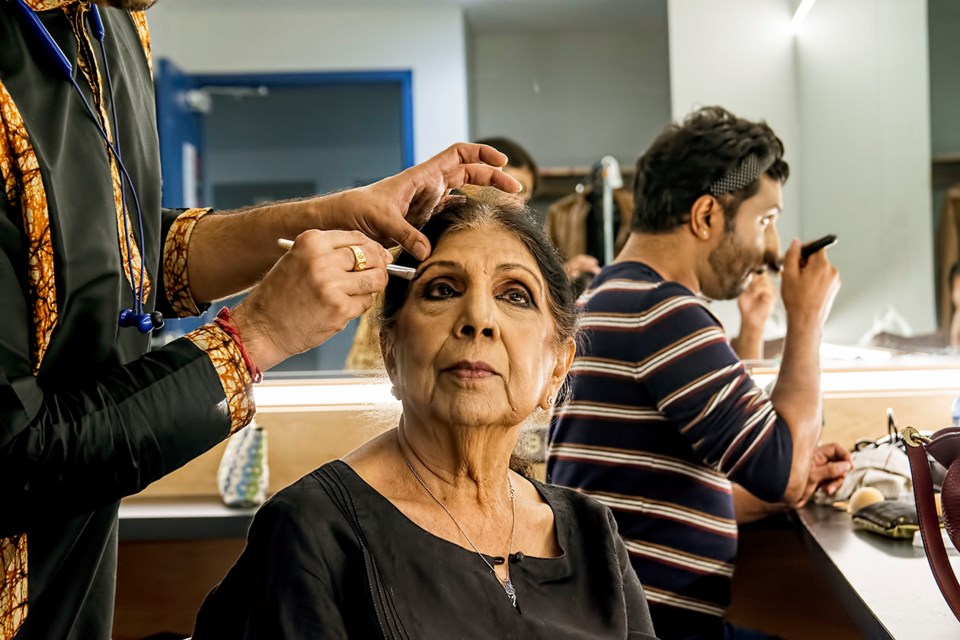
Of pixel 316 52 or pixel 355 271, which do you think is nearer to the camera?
pixel 355 271

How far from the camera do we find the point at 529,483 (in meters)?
1.60

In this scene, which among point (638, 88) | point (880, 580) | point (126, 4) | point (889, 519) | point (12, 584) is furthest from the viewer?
point (638, 88)

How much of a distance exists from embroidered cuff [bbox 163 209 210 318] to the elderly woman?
304 mm

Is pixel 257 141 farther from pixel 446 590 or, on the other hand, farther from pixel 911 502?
pixel 446 590

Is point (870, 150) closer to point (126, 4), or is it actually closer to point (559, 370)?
point (559, 370)

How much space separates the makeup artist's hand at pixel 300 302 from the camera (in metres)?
1.17

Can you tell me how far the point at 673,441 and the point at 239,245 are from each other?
3.26 feet

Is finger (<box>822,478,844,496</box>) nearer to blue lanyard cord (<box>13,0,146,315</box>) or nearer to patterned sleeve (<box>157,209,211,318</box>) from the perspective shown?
patterned sleeve (<box>157,209,211,318</box>)

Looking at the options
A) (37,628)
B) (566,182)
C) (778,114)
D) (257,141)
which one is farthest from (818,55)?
(37,628)

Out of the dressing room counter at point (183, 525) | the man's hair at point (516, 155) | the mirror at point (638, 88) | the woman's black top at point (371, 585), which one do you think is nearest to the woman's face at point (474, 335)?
the woman's black top at point (371, 585)

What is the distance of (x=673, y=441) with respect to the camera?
2072mm

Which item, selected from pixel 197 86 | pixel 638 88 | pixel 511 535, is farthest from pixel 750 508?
pixel 197 86

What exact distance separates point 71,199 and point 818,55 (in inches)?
142

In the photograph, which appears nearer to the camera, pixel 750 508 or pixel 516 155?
pixel 750 508
